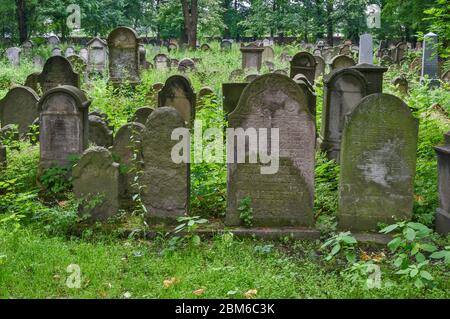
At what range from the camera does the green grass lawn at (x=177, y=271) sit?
4930 millimetres

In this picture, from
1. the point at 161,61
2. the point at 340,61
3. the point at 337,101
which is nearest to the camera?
the point at 337,101

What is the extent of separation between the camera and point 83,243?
607 cm

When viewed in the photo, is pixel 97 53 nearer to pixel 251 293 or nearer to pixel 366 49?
pixel 366 49

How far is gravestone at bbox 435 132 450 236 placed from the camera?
654 centimetres

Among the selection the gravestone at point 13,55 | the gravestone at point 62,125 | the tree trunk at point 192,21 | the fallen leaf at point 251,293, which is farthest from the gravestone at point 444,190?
the tree trunk at point 192,21

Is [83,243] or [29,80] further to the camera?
[29,80]

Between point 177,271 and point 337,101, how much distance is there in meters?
4.92

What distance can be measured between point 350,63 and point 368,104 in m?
9.36

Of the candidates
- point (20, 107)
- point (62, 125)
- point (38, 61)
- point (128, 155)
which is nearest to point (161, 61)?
point (38, 61)

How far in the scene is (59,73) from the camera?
41.7 ft

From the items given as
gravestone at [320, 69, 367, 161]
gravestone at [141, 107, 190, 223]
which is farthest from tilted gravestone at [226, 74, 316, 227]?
gravestone at [320, 69, 367, 161]

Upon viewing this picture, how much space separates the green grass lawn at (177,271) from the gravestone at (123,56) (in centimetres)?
1005

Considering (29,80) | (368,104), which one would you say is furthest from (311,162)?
(29,80)
